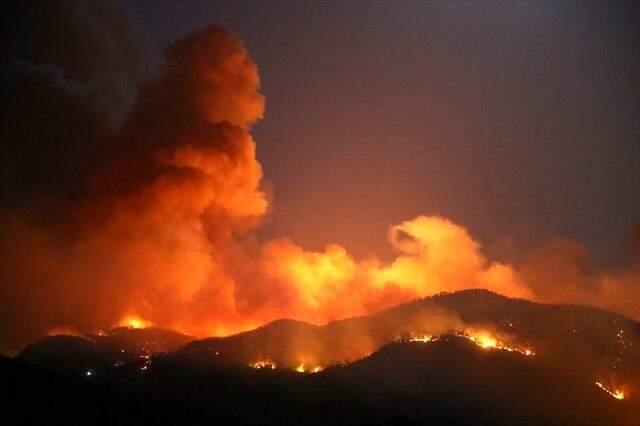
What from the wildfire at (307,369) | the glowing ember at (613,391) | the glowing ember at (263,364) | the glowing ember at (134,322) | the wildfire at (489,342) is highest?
the glowing ember at (134,322)

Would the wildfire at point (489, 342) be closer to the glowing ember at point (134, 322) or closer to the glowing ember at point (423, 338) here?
the glowing ember at point (423, 338)

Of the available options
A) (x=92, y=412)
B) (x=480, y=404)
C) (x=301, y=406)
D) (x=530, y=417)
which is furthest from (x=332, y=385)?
(x=92, y=412)

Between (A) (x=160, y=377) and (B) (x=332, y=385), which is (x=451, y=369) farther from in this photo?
(A) (x=160, y=377)

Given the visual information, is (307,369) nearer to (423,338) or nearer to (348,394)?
(348,394)

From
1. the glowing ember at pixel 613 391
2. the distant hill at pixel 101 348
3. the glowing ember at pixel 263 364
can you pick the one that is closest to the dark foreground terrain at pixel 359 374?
the distant hill at pixel 101 348

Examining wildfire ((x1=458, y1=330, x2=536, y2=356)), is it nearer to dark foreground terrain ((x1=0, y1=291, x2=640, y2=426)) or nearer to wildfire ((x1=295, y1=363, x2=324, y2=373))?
dark foreground terrain ((x1=0, y1=291, x2=640, y2=426))
